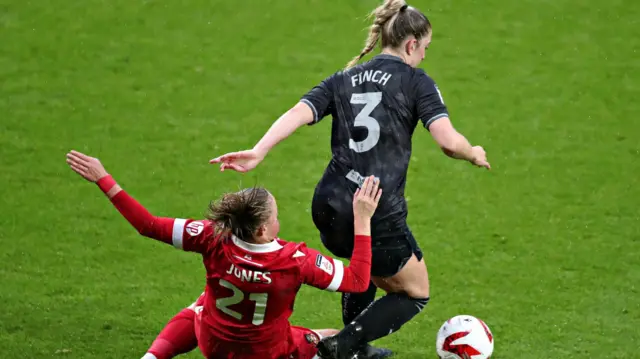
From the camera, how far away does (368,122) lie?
202 inches

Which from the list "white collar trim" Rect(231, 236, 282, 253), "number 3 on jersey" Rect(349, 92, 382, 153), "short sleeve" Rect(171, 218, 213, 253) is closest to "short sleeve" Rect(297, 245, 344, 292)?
"white collar trim" Rect(231, 236, 282, 253)

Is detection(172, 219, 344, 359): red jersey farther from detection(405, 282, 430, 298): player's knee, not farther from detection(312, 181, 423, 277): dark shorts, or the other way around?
detection(405, 282, 430, 298): player's knee

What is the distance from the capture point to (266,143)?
5043 millimetres

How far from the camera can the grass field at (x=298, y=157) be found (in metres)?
6.35

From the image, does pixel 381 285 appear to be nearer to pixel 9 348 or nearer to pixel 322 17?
pixel 9 348

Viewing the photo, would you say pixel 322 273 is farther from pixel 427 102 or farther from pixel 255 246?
pixel 427 102

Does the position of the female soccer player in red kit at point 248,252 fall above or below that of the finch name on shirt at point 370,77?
below

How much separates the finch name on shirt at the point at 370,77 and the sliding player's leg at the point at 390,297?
77 centimetres

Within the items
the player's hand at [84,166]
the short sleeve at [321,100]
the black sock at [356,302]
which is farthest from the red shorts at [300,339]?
the short sleeve at [321,100]

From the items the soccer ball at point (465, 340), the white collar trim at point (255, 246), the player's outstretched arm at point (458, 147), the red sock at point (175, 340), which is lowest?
the soccer ball at point (465, 340)

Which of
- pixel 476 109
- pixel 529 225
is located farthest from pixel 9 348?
pixel 476 109

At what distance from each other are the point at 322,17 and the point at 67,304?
4997 mm

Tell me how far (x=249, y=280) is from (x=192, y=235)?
334 millimetres

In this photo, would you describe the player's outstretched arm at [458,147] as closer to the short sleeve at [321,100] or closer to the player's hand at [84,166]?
the short sleeve at [321,100]
